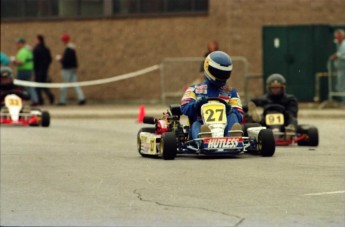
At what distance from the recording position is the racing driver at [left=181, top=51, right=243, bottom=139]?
53.9ft

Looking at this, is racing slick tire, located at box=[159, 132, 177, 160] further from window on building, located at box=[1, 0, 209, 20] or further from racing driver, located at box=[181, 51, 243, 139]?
window on building, located at box=[1, 0, 209, 20]

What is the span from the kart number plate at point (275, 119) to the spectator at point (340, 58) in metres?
10.2

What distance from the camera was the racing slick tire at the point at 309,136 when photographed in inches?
756

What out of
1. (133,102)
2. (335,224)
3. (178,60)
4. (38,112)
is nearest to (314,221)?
(335,224)

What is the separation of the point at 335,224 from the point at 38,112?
52.1 feet

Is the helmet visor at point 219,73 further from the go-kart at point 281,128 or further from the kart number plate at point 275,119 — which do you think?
the kart number plate at point 275,119

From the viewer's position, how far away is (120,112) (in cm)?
3055

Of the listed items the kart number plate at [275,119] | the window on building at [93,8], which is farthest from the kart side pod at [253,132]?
the window on building at [93,8]

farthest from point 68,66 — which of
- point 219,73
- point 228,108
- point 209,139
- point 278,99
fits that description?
point 209,139

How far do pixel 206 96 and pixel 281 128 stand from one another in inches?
135

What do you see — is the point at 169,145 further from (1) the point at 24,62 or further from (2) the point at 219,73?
(1) the point at 24,62

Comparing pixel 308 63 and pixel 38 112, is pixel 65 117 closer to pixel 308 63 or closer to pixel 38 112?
pixel 38 112

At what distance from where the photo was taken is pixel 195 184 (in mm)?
13297

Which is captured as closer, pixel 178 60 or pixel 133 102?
pixel 178 60
